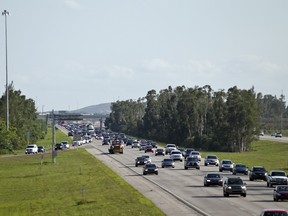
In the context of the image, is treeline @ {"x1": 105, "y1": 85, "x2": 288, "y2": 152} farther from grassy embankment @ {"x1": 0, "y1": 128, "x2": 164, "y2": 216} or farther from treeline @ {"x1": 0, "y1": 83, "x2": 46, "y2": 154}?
grassy embankment @ {"x1": 0, "y1": 128, "x2": 164, "y2": 216}

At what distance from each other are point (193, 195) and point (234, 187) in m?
3.29

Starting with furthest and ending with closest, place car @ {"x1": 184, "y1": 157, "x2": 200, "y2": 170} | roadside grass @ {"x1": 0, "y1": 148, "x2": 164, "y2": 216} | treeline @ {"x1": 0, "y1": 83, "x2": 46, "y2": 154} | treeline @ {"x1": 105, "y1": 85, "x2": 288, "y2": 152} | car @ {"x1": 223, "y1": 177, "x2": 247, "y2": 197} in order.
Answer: treeline @ {"x1": 105, "y1": 85, "x2": 288, "y2": 152} → treeline @ {"x1": 0, "y1": 83, "x2": 46, "y2": 154} → car @ {"x1": 184, "y1": 157, "x2": 200, "y2": 170} → car @ {"x1": 223, "y1": 177, "x2": 247, "y2": 197} → roadside grass @ {"x1": 0, "y1": 148, "x2": 164, "y2": 216}

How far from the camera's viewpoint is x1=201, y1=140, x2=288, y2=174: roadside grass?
106 metres

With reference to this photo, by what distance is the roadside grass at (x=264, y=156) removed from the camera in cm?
10556

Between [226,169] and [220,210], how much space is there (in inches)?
1678

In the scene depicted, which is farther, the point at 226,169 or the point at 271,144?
the point at 271,144

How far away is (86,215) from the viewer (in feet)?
156

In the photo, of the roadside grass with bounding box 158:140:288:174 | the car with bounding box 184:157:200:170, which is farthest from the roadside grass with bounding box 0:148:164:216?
the roadside grass with bounding box 158:140:288:174

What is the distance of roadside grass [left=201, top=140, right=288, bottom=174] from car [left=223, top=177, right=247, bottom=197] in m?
32.4

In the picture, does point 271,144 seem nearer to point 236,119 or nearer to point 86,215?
point 236,119

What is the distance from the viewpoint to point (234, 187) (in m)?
58.4

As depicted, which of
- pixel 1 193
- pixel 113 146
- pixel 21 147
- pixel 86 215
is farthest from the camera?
pixel 21 147

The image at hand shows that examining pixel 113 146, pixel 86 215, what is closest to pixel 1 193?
pixel 86 215

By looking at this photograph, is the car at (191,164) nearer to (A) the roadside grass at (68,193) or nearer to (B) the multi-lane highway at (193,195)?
(B) the multi-lane highway at (193,195)
